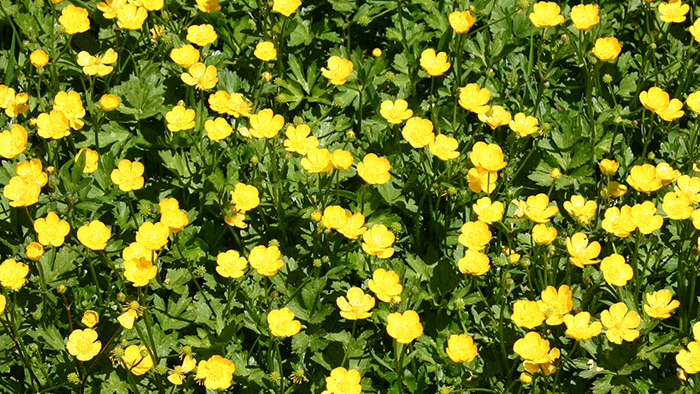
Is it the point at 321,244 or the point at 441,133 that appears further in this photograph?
the point at 441,133

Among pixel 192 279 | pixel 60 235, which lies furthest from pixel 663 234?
pixel 60 235

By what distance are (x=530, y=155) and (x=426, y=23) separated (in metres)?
0.88

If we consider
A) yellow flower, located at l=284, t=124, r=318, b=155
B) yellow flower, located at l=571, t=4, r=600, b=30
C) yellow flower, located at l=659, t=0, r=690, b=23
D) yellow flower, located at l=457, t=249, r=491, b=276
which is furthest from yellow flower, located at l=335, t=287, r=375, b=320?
yellow flower, located at l=659, t=0, r=690, b=23

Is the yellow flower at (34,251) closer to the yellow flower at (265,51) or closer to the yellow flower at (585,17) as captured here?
the yellow flower at (265,51)

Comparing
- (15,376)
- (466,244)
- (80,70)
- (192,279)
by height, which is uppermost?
(80,70)

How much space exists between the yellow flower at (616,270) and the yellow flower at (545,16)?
3.58 feet

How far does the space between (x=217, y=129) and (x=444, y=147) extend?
0.92m

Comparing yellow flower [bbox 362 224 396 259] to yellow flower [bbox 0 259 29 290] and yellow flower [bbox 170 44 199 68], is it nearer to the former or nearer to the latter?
yellow flower [bbox 170 44 199 68]

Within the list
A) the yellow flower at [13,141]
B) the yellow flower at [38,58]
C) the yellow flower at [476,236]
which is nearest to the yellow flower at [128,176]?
the yellow flower at [13,141]

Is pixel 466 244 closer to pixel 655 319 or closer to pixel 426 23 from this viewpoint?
pixel 655 319

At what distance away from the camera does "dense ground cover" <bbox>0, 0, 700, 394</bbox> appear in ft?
10.8

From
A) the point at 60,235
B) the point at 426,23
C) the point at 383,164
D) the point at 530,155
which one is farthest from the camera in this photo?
the point at 426,23

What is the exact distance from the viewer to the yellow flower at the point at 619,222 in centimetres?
336

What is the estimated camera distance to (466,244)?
3.38 m
